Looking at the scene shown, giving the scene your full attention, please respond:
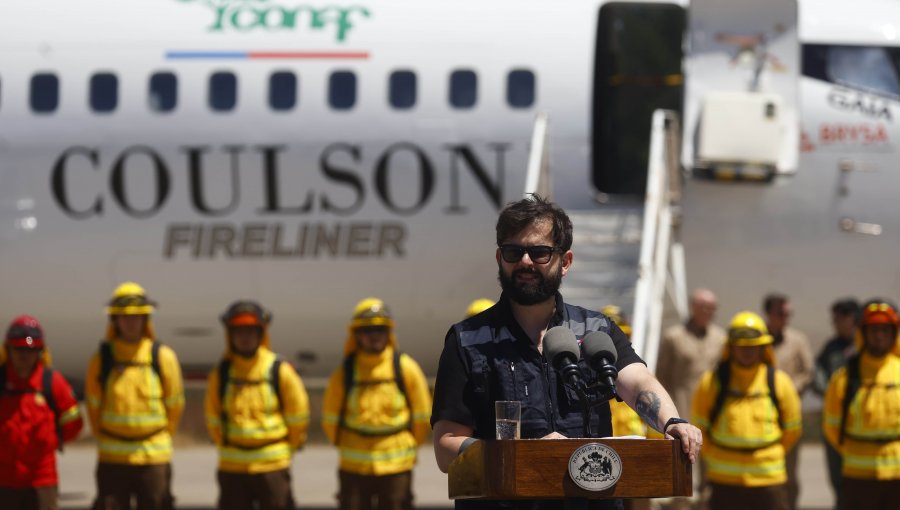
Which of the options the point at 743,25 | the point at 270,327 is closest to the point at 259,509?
the point at 270,327

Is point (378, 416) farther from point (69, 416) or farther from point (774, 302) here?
point (774, 302)

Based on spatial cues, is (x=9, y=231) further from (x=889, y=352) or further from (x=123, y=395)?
(x=889, y=352)

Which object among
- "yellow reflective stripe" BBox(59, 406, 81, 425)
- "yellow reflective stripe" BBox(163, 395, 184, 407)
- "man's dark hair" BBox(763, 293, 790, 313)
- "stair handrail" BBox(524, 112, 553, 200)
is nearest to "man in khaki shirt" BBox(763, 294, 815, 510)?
"man's dark hair" BBox(763, 293, 790, 313)

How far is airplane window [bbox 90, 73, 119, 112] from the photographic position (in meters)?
15.0

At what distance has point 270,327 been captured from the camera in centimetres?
1520

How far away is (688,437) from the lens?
4.76 metres

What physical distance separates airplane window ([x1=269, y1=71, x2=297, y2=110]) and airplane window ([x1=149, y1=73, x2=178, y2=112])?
0.92 m

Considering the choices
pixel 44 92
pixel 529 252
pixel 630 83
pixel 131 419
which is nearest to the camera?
pixel 529 252

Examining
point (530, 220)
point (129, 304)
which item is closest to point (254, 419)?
point (129, 304)

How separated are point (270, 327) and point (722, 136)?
15.1ft

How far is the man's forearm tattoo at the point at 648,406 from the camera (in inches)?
197

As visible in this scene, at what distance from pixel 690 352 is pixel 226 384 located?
4.23 metres

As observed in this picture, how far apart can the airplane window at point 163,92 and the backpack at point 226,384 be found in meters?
3.38

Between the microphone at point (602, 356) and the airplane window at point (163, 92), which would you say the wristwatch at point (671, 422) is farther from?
the airplane window at point (163, 92)
